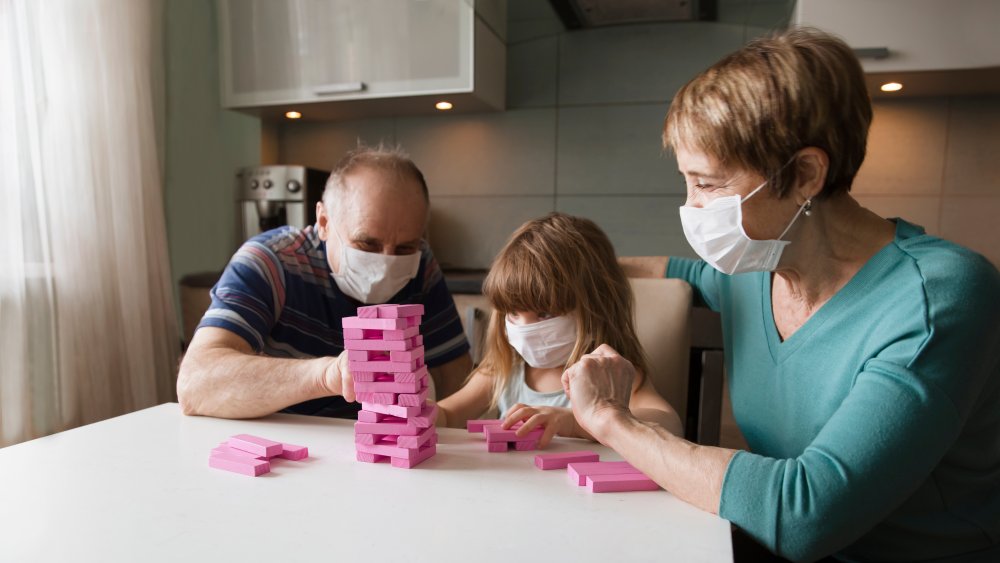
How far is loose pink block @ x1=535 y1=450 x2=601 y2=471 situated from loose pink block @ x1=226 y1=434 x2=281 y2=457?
0.41m

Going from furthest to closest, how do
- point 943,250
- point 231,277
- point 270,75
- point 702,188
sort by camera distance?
point 270,75, point 231,277, point 702,188, point 943,250

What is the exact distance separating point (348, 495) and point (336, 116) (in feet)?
9.07

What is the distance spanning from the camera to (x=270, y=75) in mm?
2961

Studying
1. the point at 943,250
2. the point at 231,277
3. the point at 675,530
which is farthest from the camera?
the point at 231,277

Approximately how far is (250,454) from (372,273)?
0.62 metres

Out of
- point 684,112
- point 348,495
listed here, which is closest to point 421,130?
point 684,112

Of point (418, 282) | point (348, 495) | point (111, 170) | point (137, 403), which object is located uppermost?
point (111, 170)

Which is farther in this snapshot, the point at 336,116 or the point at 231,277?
the point at 336,116

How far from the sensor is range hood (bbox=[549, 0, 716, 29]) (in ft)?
8.47

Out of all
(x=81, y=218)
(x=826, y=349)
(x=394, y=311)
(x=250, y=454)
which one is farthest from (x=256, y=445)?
(x=81, y=218)

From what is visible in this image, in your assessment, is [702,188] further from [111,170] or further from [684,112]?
[111,170]

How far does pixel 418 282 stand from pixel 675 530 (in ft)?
3.66

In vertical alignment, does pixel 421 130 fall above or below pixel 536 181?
above

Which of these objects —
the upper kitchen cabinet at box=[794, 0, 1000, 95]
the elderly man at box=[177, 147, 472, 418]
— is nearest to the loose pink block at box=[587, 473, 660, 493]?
the elderly man at box=[177, 147, 472, 418]
